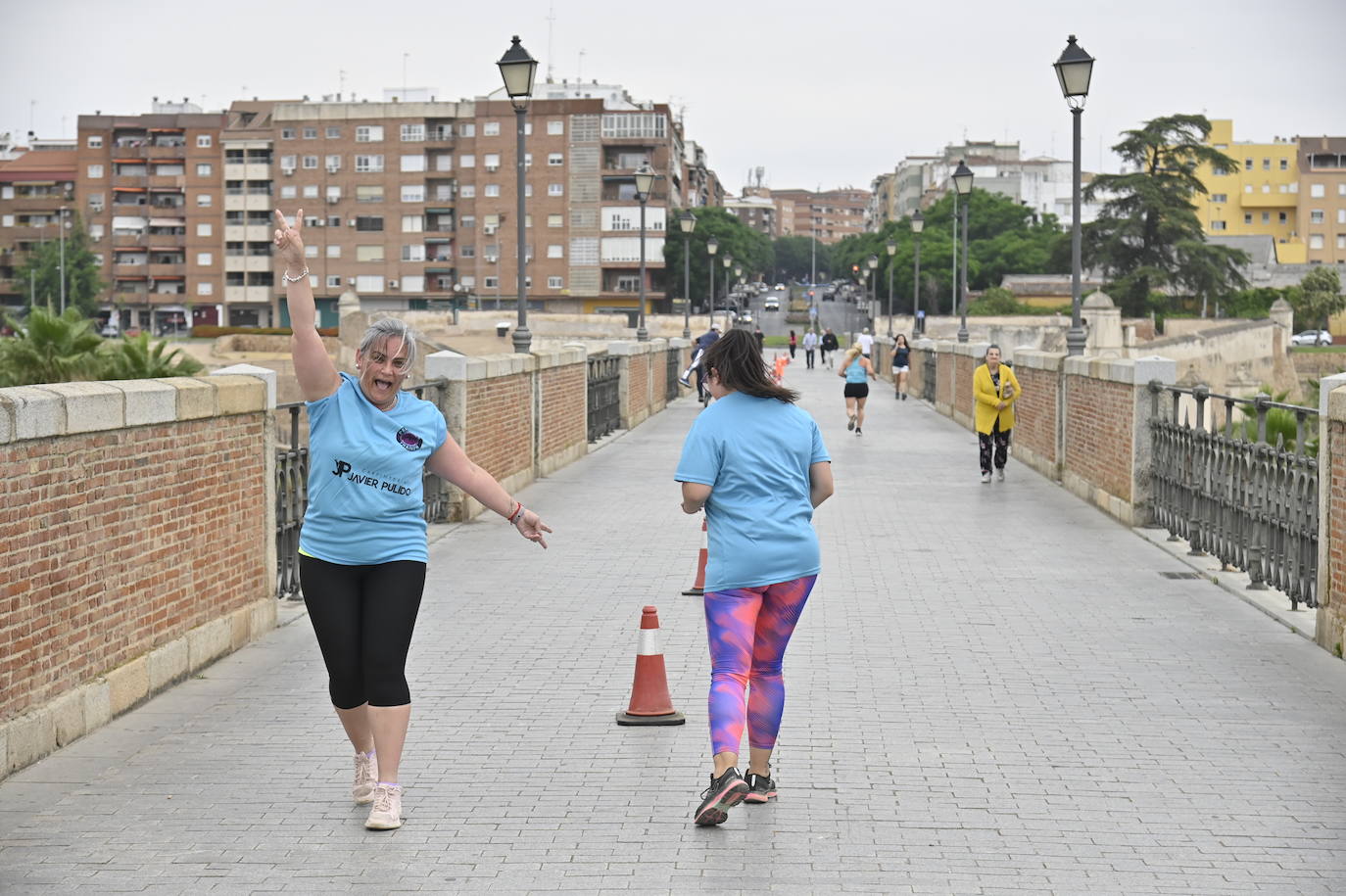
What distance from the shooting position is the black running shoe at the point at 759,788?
6.05 meters

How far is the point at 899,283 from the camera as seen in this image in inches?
4850

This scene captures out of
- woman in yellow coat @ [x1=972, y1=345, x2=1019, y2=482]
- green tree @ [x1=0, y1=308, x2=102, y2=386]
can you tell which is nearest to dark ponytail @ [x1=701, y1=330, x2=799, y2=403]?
woman in yellow coat @ [x1=972, y1=345, x2=1019, y2=482]

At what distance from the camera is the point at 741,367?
5969 millimetres

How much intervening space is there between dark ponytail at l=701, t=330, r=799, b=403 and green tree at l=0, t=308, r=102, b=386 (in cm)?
3228

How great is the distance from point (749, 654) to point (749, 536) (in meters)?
0.41

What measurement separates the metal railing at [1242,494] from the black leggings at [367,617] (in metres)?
6.12

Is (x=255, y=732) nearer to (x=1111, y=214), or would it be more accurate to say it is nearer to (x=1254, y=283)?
(x=1111, y=214)

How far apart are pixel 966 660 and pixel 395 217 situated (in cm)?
10609

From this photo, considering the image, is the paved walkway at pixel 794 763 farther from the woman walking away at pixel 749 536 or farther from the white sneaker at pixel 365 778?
the woman walking away at pixel 749 536

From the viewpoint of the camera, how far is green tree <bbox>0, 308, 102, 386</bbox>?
3612 cm

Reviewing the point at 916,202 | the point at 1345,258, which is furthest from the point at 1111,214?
the point at 916,202

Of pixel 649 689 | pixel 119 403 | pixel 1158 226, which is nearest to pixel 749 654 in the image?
pixel 649 689

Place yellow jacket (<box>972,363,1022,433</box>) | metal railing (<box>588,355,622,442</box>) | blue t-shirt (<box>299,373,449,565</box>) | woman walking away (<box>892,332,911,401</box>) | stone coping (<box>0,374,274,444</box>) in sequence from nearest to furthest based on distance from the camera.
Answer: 1. blue t-shirt (<box>299,373,449,565</box>)
2. stone coping (<box>0,374,274,444</box>)
3. yellow jacket (<box>972,363,1022,433</box>)
4. metal railing (<box>588,355,622,442</box>)
5. woman walking away (<box>892,332,911,401</box>)

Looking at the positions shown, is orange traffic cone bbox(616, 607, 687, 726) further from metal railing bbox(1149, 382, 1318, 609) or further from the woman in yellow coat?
the woman in yellow coat
